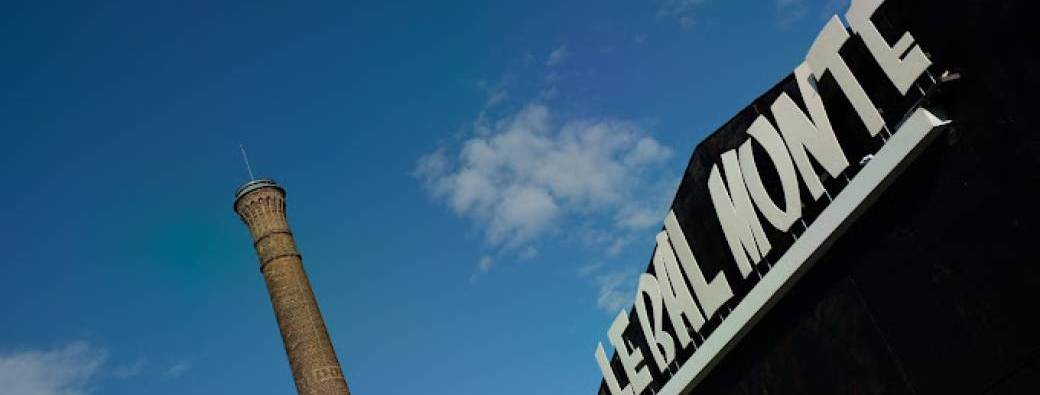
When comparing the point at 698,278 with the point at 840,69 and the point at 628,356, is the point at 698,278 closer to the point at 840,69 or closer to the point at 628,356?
the point at 628,356

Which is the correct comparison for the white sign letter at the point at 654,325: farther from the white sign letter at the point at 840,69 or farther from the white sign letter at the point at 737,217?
the white sign letter at the point at 840,69

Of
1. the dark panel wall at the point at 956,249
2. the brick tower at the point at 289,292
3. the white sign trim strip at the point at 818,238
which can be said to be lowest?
the dark panel wall at the point at 956,249

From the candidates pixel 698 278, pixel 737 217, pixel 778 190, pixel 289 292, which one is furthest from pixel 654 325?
pixel 289 292

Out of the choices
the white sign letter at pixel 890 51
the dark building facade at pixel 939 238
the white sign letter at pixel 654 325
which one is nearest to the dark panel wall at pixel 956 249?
the dark building facade at pixel 939 238

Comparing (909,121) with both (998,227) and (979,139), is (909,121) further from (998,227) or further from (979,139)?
(998,227)

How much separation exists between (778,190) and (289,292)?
19473 mm

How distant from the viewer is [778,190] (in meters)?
15.4

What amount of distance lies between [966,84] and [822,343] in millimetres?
4792

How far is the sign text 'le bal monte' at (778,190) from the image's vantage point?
41.5 ft

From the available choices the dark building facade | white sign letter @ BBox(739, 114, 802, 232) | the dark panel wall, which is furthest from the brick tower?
the dark panel wall

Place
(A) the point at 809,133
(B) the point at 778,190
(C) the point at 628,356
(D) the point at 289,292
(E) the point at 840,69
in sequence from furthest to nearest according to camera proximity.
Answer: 1. (D) the point at 289,292
2. (C) the point at 628,356
3. (B) the point at 778,190
4. (A) the point at 809,133
5. (E) the point at 840,69

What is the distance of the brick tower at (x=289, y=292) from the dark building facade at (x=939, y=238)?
17.3 meters

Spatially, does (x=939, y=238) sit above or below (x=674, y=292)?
below

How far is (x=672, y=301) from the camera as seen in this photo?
61.8ft
